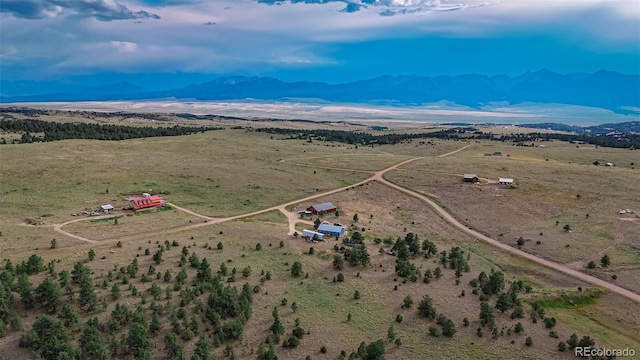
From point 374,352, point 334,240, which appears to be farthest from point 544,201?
point 374,352

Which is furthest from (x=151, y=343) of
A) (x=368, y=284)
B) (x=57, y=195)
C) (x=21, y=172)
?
(x=21, y=172)


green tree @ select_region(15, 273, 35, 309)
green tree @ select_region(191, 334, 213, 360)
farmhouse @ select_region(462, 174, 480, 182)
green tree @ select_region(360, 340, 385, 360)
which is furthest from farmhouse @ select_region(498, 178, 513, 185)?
green tree @ select_region(15, 273, 35, 309)

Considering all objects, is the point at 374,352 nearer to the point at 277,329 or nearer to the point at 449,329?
the point at 277,329

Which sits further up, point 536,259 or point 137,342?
point 137,342

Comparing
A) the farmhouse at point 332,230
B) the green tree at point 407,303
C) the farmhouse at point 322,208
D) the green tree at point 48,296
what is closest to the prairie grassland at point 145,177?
the farmhouse at point 322,208

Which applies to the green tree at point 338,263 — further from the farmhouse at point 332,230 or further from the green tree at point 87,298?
the green tree at point 87,298

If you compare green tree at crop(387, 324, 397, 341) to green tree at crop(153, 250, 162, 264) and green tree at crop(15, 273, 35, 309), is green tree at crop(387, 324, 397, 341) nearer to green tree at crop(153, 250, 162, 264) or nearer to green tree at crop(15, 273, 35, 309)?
green tree at crop(153, 250, 162, 264)
